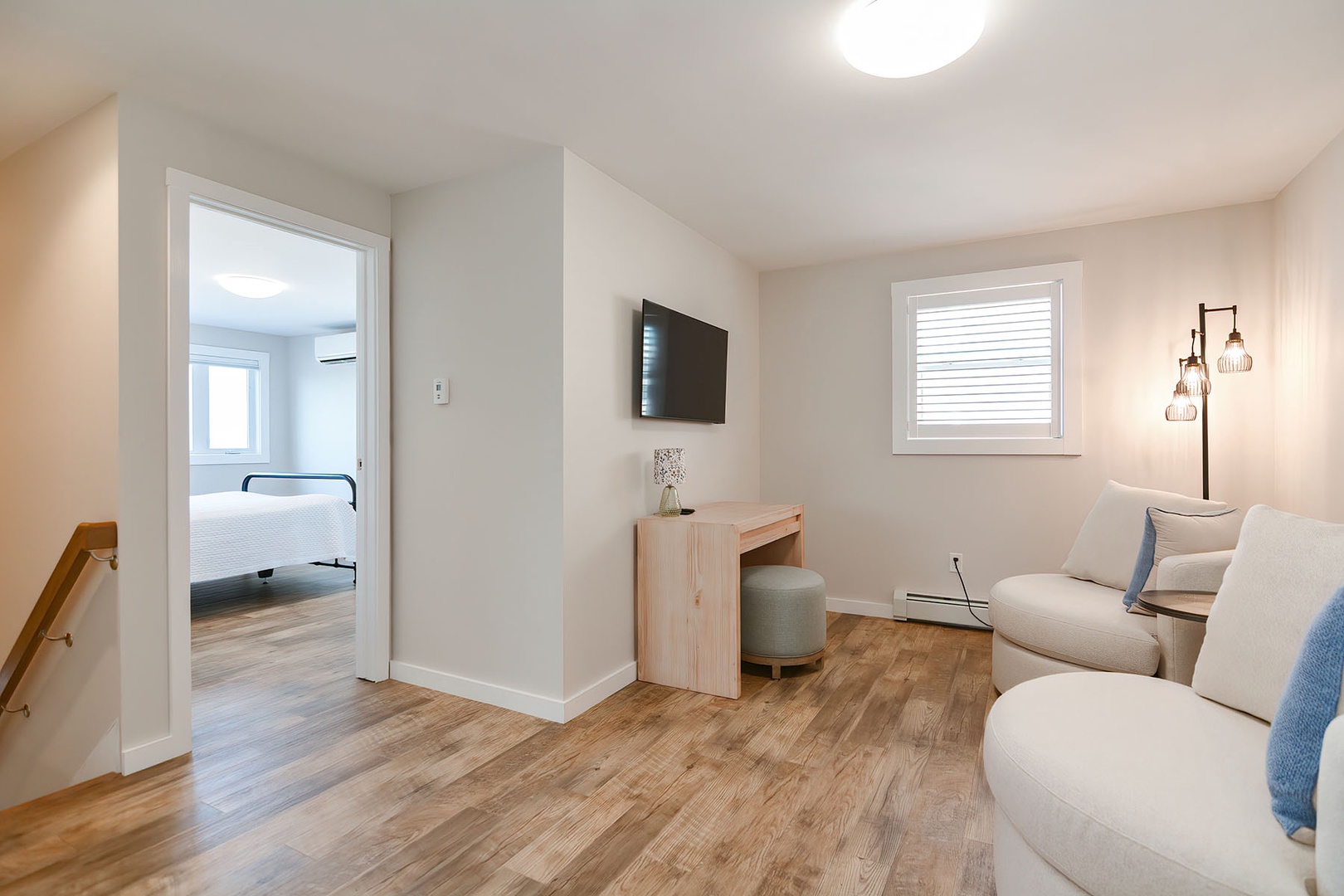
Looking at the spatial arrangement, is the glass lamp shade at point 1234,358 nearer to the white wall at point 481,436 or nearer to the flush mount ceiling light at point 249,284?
the white wall at point 481,436

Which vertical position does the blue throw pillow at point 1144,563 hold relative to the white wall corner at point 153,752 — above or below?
above

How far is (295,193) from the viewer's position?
9.22 ft

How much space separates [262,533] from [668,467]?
338 centimetres

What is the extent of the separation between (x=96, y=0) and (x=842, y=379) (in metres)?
3.82

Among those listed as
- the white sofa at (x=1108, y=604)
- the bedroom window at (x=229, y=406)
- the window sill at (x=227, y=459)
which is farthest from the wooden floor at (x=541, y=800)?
the bedroom window at (x=229, y=406)

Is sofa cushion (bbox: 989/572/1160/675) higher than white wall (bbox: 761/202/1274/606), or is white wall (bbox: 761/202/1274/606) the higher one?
white wall (bbox: 761/202/1274/606)

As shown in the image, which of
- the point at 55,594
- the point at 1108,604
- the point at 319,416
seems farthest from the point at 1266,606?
the point at 319,416

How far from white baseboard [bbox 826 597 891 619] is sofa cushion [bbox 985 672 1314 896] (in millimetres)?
2616

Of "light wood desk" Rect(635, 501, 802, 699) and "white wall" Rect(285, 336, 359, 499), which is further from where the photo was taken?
"white wall" Rect(285, 336, 359, 499)

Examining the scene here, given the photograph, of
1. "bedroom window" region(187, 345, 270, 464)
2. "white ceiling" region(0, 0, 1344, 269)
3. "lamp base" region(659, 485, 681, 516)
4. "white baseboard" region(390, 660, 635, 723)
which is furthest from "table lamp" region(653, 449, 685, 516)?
"bedroom window" region(187, 345, 270, 464)

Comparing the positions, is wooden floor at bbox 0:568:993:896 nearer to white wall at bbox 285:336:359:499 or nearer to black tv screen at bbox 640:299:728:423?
black tv screen at bbox 640:299:728:423

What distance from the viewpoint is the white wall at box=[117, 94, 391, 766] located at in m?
2.29

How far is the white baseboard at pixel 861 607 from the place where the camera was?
4.30 meters

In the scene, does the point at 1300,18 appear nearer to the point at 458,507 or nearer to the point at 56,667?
the point at 458,507
